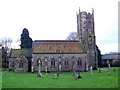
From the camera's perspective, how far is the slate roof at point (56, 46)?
66.5 meters

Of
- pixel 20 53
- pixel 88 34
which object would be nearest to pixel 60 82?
pixel 20 53

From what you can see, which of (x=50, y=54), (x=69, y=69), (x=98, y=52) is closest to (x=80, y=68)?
(x=69, y=69)

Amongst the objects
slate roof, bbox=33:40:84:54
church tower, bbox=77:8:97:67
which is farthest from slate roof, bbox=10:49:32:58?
church tower, bbox=77:8:97:67

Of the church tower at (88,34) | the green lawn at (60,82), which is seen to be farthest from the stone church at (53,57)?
the green lawn at (60,82)

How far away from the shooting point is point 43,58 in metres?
66.1

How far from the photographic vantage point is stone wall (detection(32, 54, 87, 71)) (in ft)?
216

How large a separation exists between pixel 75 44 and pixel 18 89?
1726 inches

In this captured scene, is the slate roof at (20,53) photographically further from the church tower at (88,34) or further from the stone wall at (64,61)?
the church tower at (88,34)

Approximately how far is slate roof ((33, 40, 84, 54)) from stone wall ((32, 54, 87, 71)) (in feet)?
2.99

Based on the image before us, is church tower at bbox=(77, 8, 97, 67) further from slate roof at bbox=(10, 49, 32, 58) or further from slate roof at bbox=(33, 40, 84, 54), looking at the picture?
slate roof at bbox=(10, 49, 32, 58)

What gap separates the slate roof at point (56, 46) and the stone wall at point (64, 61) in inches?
35.9

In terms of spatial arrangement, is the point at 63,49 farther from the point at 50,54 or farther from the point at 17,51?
the point at 17,51

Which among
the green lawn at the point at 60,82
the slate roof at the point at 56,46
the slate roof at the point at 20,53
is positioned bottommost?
the green lawn at the point at 60,82

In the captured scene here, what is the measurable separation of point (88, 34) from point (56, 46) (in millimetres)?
10129
